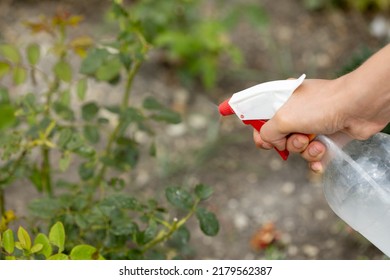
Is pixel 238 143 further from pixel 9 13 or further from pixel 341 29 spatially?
pixel 9 13

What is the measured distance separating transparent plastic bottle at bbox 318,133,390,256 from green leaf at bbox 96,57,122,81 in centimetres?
61

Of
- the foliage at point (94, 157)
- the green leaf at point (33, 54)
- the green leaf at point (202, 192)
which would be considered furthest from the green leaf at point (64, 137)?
the green leaf at point (202, 192)

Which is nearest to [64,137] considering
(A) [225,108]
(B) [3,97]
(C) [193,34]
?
(B) [3,97]

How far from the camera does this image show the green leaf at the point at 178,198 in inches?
61.0

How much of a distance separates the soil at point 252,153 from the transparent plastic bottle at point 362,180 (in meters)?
0.42

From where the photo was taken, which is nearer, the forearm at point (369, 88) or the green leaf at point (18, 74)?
the forearm at point (369, 88)

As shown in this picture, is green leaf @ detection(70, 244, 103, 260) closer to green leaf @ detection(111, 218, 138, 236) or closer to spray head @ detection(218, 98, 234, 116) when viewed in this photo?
green leaf @ detection(111, 218, 138, 236)

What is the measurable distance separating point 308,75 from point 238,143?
42cm

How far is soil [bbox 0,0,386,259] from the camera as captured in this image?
6.97ft

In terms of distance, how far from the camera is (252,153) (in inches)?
95.5

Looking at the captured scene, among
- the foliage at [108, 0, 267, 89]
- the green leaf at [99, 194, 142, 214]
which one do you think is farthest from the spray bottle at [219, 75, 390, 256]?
the foliage at [108, 0, 267, 89]

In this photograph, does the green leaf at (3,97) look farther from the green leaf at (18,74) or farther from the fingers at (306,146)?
the fingers at (306,146)

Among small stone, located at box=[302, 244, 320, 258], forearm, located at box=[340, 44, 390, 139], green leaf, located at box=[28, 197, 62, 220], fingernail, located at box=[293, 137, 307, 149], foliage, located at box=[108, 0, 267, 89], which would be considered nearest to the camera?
forearm, located at box=[340, 44, 390, 139]

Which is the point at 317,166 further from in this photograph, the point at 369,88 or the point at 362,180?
the point at 369,88
